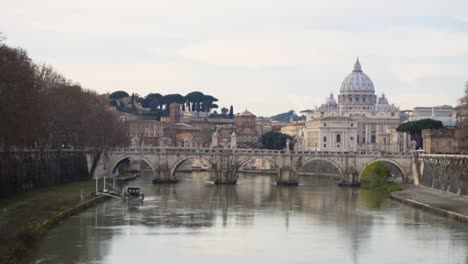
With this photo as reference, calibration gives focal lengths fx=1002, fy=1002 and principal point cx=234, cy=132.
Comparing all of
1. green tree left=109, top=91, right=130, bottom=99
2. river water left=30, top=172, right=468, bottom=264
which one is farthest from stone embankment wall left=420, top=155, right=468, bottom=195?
green tree left=109, top=91, right=130, bottom=99

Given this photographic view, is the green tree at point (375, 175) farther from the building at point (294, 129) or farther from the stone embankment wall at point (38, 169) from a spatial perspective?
the building at point (294, 129)

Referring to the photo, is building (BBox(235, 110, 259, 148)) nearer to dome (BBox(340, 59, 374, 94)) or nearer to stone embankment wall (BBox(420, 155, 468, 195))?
dome (BBox(340, 59, 374, 94))

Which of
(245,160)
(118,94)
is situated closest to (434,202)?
(245,160)

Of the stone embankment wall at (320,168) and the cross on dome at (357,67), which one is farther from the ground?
the cross on dome at (357,67)

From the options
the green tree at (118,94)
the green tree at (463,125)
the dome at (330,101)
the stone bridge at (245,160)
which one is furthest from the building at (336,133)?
the green tree at (463,125)

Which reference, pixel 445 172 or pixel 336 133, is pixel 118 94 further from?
pixel 445 172

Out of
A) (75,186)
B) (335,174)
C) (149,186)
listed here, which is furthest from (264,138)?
(75,186)

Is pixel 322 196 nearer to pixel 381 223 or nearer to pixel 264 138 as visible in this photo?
pixel 381 223
